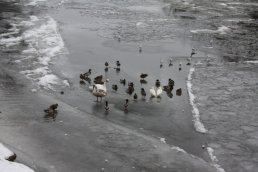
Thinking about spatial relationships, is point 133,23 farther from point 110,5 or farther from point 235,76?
point 235,76

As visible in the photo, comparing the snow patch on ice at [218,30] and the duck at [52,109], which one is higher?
the snow patch on ice at [218,30]

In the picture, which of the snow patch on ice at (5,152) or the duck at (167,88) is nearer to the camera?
the snow patch on ice at (5,152)

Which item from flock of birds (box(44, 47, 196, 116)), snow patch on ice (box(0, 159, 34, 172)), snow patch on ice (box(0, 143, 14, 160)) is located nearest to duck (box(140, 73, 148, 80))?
flock of birds (box(44, 47, 196, 116))

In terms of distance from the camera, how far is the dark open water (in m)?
17.4

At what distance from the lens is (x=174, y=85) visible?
22453mm

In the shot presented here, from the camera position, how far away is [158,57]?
90.9 feet

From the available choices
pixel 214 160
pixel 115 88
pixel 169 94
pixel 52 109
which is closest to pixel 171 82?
pixel 169 94

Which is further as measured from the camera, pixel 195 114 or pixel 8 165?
pixel 195 114

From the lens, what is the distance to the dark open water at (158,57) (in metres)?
17.4

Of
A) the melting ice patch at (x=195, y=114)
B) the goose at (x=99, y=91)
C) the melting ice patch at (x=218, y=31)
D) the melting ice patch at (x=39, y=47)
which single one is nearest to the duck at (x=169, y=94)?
the melting ice patch at (x=195, y=114)

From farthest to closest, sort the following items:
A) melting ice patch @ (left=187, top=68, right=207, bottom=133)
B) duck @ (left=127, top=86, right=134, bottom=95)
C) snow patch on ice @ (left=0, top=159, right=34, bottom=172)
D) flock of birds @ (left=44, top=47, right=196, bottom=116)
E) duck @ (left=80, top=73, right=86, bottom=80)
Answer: duck @ (left=80, top=73, right=86, bottom=80), duck @ (left=127, top=86, right=134, bottom=95), flock of birds @ (left=44, top=47, right=196, bottom=116), melting ice patch @ (left=187, top=68, right=207, bottom=133), snow patch on ice @ (left=0, top=159, right=34, bottom=172)

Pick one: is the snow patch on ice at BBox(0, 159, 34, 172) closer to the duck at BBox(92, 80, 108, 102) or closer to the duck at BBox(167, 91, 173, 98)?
the duck at BBox(92, 80, 108, 102)

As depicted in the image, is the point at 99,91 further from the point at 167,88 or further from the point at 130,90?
the point at 167,88

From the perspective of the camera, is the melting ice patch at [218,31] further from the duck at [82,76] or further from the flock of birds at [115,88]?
the duck at [82,76]
